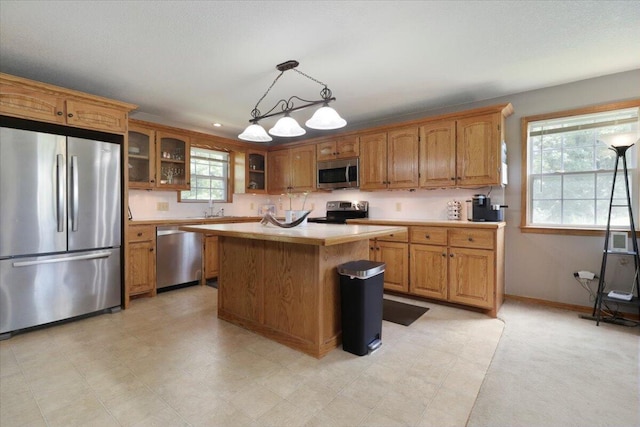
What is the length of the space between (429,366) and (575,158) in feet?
9.54

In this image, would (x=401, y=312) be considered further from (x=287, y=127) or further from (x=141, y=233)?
(x=141, y=233)

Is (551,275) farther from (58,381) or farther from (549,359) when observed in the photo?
(58,381)

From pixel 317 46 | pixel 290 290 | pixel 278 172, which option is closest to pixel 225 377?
pixel 290 290

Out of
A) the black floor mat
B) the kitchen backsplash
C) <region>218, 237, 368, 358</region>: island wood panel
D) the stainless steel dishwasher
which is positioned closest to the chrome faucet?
the kitchen backsplash

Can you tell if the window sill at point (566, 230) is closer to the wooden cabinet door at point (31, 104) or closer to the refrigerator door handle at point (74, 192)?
the refrigerator door handle at point (74, 192)

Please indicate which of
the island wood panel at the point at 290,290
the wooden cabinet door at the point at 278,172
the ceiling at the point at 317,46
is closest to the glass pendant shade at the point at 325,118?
the ceiling at the point at 317,46

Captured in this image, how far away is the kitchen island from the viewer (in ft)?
7.32

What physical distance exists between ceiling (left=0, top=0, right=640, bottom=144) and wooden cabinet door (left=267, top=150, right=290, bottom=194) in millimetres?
1812

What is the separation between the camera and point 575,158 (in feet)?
10.9

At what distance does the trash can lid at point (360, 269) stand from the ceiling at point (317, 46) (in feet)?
5.77

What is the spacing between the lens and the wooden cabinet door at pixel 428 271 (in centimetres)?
336

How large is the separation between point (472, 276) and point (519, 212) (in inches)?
41.9

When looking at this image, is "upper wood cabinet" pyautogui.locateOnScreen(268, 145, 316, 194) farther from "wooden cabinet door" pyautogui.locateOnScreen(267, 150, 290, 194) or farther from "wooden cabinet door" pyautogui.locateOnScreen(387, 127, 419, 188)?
"wooden cabinet door" pyautogui.locateOnScreen(387, 127, 419, 188)

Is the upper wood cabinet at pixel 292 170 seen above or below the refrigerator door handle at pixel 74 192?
above
